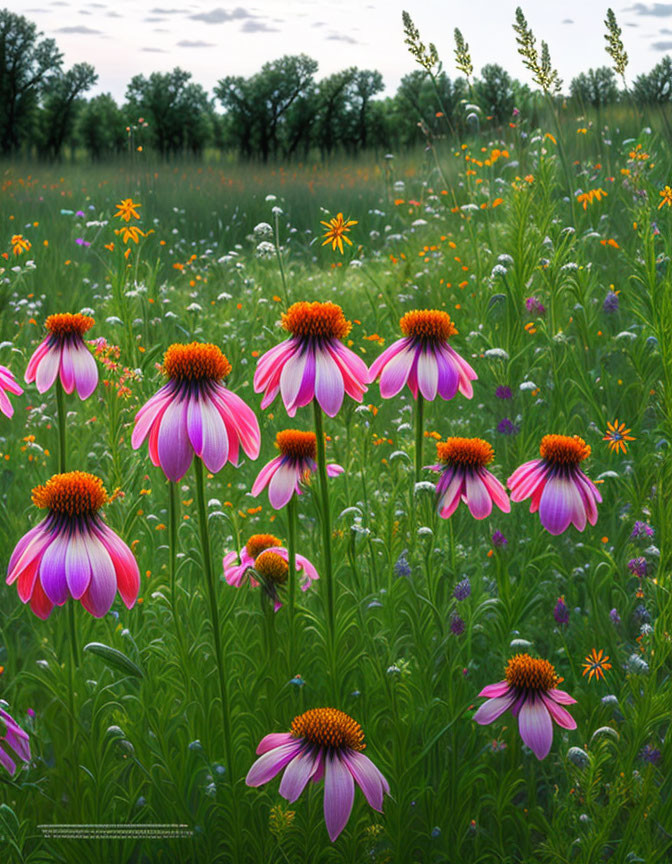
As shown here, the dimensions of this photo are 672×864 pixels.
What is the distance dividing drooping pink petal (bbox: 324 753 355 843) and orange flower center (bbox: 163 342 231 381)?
60cm

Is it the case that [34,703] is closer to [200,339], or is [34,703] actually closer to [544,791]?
[544,791]

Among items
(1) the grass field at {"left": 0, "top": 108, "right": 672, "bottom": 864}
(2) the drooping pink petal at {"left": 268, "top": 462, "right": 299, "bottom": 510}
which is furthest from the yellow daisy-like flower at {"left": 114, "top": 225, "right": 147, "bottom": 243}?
(2) the drooping pink petal at {"left": 268, "top": 462, "right": 299, "bottom": 510}

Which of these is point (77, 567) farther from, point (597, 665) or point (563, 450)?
point (597, 665)

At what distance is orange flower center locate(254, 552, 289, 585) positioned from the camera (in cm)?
164

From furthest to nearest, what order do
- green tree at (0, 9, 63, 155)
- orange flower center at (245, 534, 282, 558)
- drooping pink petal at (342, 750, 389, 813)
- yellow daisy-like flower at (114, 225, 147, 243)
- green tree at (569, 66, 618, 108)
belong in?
green tree at (0, 9, 63, 155) < green tree at (569, 66, 618, 108) < yellow daisy-like flower at (114, 225, 147, 243) < orange flower center at (245, 534, 282, 558) < drooping pink petal at (342, 750, 389, 813)

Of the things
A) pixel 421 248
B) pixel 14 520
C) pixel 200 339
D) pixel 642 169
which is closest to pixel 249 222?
pixel 421 248

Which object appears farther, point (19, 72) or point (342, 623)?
point (19, 72)

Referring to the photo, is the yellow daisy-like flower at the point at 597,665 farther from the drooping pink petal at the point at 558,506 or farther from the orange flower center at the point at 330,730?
the orange flower center at the point at 330,730

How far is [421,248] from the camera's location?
5.41 m

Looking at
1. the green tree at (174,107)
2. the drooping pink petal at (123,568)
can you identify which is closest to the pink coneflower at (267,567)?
the drooping pink petal at (123,568)

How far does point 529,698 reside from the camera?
1448 mm

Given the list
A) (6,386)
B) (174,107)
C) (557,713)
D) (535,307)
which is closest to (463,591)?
(557,713)

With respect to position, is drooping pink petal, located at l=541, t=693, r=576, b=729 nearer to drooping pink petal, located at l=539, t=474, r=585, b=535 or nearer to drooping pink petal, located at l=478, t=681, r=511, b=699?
drooping pink petal, located at l=478, t=681, r=511, b=699

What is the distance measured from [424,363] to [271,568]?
50 centimetres
